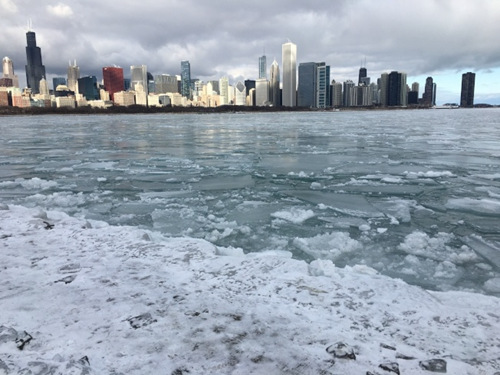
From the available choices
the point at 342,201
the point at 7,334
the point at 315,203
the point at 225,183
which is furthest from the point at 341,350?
A: the point at 225,183

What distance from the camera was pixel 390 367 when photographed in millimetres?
2305

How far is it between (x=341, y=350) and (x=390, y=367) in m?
0.31

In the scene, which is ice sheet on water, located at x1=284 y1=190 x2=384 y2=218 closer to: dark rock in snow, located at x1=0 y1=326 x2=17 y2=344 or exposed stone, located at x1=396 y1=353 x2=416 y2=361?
exposed stone, located at x1=396 y1=353 x2=416 y2=361

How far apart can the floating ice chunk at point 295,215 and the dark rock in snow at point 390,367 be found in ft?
11.1

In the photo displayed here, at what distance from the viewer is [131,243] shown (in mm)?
4484

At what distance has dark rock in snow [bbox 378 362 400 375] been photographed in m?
2.28

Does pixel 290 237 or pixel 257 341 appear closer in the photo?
pixel 257 341

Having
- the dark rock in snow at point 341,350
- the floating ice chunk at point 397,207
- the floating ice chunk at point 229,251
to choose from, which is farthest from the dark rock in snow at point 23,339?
the floating ice chunk at point 397,207

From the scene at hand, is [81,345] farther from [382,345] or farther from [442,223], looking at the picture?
[442,223]

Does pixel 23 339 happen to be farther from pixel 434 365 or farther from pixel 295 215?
pixel 295 215

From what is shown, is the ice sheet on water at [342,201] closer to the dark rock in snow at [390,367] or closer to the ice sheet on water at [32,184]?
the dark rock in snow at [390,367]

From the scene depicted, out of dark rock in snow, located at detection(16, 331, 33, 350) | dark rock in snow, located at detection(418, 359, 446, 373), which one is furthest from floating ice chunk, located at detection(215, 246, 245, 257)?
dark rock in snow, located at detection(418, 359, 446, 373)

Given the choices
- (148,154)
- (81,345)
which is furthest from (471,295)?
(148,154)

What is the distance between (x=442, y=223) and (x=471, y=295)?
247 centimetres
